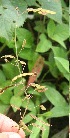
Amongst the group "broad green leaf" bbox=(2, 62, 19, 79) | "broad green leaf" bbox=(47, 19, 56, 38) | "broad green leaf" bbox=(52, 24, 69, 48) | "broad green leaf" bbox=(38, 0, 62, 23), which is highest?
"broad green leaf" bbox=(38, 0, 62, 23)

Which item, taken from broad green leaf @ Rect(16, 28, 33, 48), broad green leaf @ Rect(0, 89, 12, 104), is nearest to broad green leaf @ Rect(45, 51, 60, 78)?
broad green leaf @ Rect(16, 28, 33, 48)

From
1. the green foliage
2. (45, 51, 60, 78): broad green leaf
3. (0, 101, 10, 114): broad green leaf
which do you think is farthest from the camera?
(45, 51, 60, 78): broad green leaf

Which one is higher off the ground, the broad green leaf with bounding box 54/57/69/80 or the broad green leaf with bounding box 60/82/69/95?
the broad green leaf with bounding box 54/57/69/80

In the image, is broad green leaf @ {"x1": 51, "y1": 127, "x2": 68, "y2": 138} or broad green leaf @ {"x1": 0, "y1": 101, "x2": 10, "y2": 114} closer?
broad green leaf @ {"x1": 0, "y1": 101, "x2": 10, "y2": 114}

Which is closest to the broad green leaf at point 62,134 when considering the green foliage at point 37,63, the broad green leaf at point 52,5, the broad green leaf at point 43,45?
the green foliage at point 37,63

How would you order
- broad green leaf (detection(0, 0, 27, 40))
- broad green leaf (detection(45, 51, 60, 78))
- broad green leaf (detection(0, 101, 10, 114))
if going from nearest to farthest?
broad green leaf (detection(0, 0, 27, 40)), broad green leaf (detection(0, 101, 10, 114)), broad green leaf (detection(45, 51, 60, 78))

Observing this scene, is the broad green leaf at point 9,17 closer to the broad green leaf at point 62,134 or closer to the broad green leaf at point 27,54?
the broad green leaf at point 27,54

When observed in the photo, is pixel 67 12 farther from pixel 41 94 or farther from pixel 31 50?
pixel 41 94

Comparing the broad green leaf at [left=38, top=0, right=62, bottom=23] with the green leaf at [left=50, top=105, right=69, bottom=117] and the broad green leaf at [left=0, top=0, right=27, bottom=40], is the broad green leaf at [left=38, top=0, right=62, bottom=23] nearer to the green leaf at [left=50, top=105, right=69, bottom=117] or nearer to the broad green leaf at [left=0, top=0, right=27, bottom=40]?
the broad green leaf at [left=0, top=0, right=27, bottom=40]
